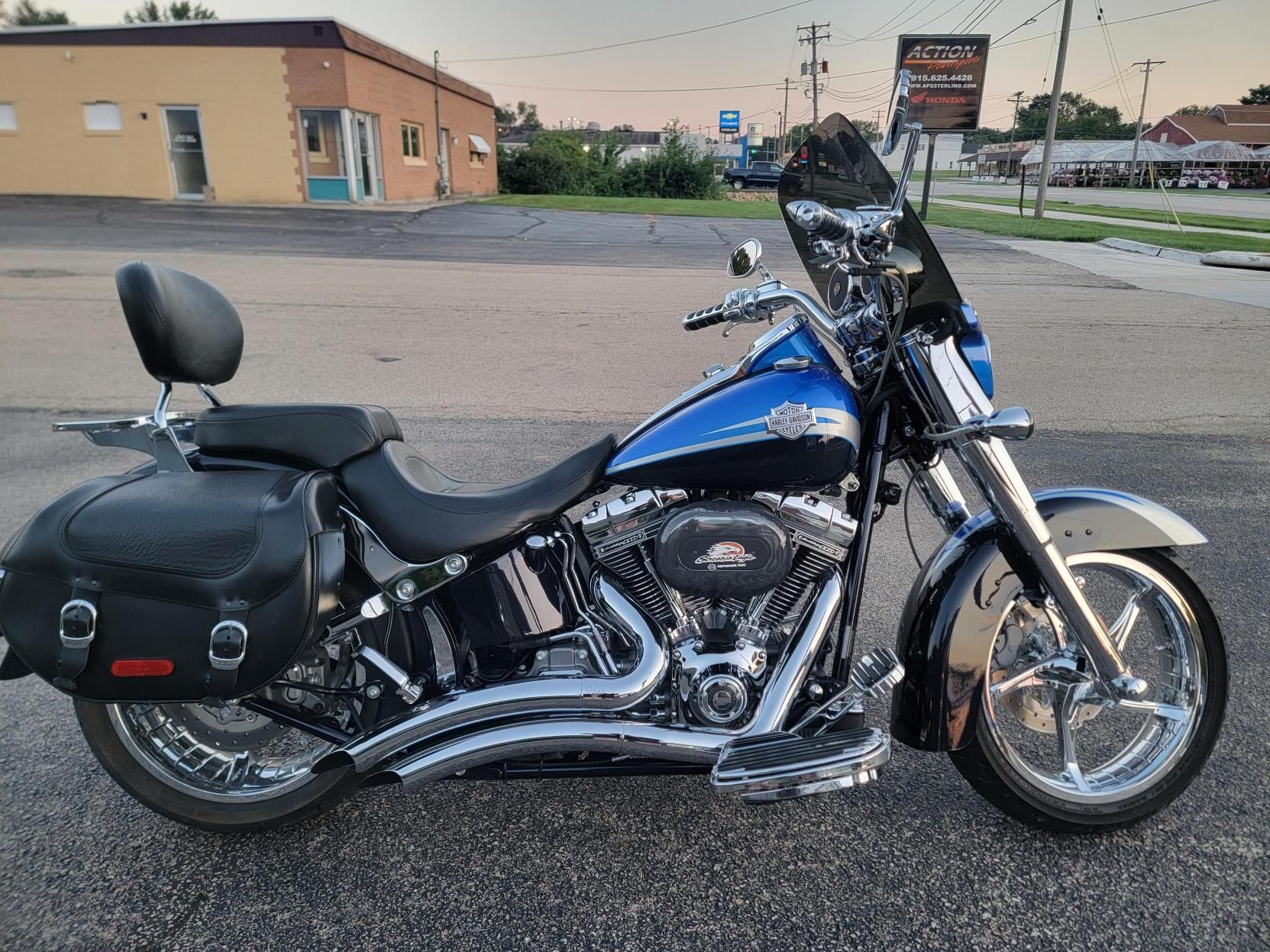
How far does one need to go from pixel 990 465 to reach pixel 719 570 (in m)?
0.75

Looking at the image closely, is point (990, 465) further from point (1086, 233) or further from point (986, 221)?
point (986, 221)

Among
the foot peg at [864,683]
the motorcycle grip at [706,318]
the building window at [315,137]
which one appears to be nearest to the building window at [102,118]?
the building window at [315,137]

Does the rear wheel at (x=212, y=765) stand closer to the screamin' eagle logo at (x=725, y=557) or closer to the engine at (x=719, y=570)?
the engine at (x=719, y=570)

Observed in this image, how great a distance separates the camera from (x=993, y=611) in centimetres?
213

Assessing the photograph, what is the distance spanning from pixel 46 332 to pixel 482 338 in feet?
14.3

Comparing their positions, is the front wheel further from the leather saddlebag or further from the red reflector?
the red reflector

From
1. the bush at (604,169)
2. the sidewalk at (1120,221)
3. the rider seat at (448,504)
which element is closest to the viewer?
the rider seat at (448,504)

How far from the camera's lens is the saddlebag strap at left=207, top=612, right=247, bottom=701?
6.00 feet

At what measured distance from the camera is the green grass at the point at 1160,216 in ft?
76.7

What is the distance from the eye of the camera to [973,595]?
2.12 meters

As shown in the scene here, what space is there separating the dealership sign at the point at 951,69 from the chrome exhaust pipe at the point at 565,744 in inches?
1063

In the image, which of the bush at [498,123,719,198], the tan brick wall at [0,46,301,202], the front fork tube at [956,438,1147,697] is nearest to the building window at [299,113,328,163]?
the tan brick wall at [0,46,301,202]

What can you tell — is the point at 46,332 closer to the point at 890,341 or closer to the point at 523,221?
the point at 890,341

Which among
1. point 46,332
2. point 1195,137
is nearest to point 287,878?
point 46,332
